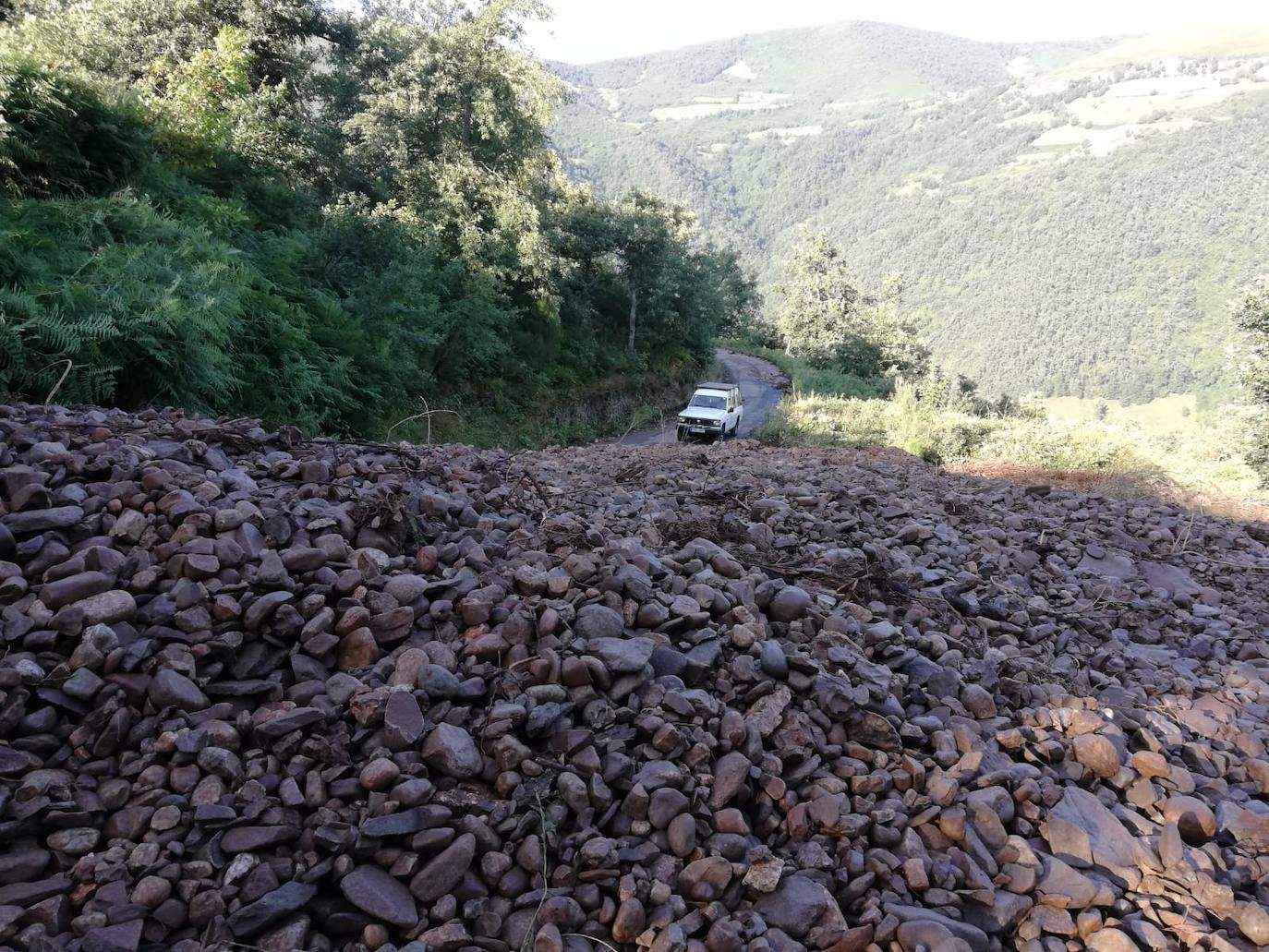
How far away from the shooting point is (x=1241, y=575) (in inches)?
242

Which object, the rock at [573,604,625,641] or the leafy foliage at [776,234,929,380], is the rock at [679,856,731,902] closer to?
the rock at [573,604,625,641]

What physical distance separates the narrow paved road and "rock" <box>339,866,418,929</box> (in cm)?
1377

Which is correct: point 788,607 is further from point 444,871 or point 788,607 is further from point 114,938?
point 114,938

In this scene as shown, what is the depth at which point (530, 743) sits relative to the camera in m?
2.46

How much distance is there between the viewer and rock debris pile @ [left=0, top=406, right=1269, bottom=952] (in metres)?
2.00

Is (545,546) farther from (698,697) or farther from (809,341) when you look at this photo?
(809,341)

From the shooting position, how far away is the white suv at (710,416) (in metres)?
19.5

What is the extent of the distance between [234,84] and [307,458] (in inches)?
590

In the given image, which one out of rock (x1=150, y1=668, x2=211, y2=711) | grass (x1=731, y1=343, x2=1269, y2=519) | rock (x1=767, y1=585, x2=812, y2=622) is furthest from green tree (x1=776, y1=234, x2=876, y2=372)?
rock (x1=150, y1=668, x2=211, y2=711)

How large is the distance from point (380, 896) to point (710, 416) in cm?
1816

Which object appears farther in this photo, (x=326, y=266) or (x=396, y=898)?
(x=326, y=266)

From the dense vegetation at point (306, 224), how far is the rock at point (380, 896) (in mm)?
4567

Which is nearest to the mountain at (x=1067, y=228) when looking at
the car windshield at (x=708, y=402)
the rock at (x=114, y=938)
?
the car windshield at (x=708, y=402)

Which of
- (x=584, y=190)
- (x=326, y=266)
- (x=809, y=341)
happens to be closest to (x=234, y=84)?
(x=326, y=266)
